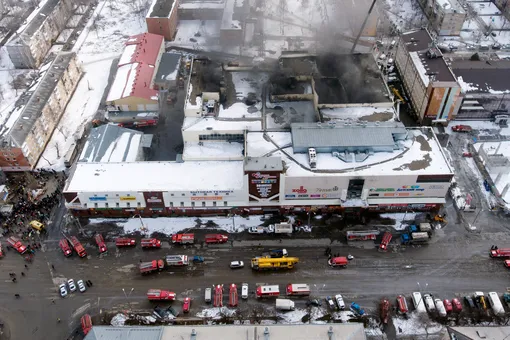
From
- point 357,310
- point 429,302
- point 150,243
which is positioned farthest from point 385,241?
point 150,243

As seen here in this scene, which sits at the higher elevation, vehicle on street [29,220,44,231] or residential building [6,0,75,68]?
residential building [6,0,75,68]

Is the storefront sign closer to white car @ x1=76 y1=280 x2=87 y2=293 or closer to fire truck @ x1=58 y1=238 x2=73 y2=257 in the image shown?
fire truck @ x1=58 y1=238 x2=73 y2=257

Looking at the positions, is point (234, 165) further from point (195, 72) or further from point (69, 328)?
point (69, 328)

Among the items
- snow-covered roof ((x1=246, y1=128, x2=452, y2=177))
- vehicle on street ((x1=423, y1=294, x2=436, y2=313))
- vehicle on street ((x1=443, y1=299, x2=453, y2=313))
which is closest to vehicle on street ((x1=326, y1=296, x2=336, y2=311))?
vehicle on street ((x1=423, y1=294, x2=436, y2=313))

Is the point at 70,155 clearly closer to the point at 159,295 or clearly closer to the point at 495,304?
the point at 159,295

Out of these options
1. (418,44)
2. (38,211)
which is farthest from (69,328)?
(418,44)

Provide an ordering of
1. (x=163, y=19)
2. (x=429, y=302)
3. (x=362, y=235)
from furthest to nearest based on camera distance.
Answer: (x=163, y=19) < (x=362, y=235) < (x=429, y=302)
